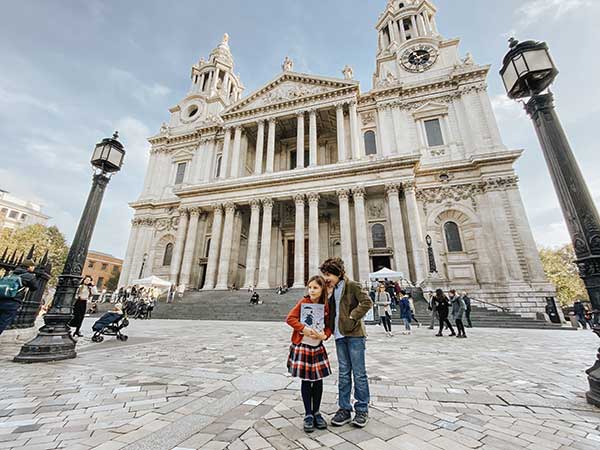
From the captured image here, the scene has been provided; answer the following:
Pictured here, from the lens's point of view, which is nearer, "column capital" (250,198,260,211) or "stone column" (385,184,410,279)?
"stone column" (385,184,410,279)

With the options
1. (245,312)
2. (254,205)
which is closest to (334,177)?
(254,205)

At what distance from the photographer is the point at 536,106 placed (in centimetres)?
382

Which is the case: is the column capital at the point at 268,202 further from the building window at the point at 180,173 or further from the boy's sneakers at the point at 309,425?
the boy's sneakers at the point at 309,425

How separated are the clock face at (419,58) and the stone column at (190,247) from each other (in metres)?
24.3

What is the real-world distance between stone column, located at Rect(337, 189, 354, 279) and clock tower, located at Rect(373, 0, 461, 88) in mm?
12509

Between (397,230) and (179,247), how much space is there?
1751cm

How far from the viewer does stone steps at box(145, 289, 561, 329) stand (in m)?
12.4

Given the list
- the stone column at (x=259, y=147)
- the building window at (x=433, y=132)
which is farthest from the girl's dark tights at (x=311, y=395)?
the building window at (x=433, y=132)

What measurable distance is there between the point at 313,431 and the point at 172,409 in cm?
146

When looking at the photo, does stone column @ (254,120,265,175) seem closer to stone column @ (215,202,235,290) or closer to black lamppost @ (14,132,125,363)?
stone column @ (215,202,235,290)

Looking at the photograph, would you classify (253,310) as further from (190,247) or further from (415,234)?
(415,234)

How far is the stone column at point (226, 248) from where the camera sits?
20422 mm

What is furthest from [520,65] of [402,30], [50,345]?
Result: [402,30]

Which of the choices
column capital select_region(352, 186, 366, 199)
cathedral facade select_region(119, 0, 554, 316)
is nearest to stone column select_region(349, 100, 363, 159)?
cathedral facade select_region(119, 0, 554, 316)
